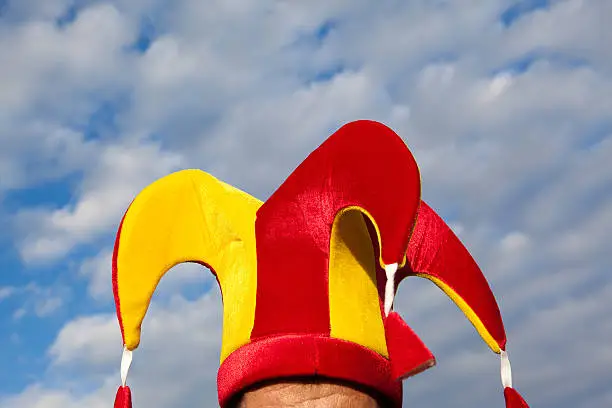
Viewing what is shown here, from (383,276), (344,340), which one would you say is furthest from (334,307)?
(383,276)

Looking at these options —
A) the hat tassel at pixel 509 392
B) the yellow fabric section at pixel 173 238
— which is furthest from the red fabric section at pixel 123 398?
the hat tassel at pixel 509 392

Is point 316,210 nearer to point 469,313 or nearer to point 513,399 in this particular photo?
point 469,313

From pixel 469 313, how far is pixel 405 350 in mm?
947

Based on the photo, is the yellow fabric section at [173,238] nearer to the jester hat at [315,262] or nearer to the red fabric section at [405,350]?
the jester hat at [315,262]

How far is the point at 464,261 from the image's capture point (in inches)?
163

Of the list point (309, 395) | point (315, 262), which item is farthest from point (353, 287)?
point (309, 395)

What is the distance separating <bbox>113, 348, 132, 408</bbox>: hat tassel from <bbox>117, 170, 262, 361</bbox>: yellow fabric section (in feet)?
0.15

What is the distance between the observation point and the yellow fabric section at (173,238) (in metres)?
3.95

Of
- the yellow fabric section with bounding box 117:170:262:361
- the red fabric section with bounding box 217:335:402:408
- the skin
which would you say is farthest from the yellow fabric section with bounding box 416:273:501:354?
the yellow fabric section with bounding box 117:170:262:361

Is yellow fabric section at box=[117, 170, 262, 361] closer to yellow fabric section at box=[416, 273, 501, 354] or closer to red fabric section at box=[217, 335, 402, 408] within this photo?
red fabric section at box=[217, 335, 402, 408]

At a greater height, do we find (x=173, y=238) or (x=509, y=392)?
(x=173, y=238)

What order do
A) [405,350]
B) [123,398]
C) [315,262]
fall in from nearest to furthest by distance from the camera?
1. [405,350]
2. [315,262]
3. [123,398]

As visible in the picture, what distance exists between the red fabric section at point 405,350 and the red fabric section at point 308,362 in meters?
0.32

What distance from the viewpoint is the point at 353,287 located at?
3680 millimetres
